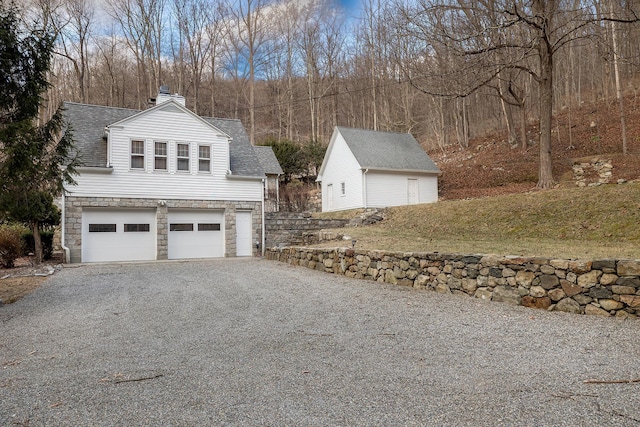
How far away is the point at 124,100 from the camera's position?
28953 mm

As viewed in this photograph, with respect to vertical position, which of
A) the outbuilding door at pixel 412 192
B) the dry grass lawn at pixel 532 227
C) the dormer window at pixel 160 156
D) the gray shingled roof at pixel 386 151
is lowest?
the dry grass lawn at pixel 532 227

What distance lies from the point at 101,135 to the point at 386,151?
1406cm

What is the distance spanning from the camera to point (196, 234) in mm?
15844

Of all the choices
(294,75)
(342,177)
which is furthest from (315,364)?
(294,75)

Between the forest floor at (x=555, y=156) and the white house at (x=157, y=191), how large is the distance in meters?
11.1

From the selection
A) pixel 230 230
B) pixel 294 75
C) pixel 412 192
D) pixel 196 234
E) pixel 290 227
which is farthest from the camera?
pixel 294 75

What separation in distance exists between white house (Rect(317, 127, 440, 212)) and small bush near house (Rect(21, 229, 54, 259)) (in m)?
13.8

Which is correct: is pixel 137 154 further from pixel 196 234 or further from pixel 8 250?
pixel 8 250

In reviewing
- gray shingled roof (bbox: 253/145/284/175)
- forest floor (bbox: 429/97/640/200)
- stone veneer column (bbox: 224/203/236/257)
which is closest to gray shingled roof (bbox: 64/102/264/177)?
stone veneer column (bbox: 224/203/236/257)

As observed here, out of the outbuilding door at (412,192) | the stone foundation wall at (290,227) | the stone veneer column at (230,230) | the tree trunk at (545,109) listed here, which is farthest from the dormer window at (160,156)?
the tree trunk at (545,109)

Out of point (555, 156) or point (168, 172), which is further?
point (555, 156)

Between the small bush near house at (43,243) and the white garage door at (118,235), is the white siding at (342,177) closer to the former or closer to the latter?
the white garage door at (118,235)

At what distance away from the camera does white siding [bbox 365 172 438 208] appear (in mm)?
20703

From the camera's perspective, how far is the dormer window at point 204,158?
15.9 meters
